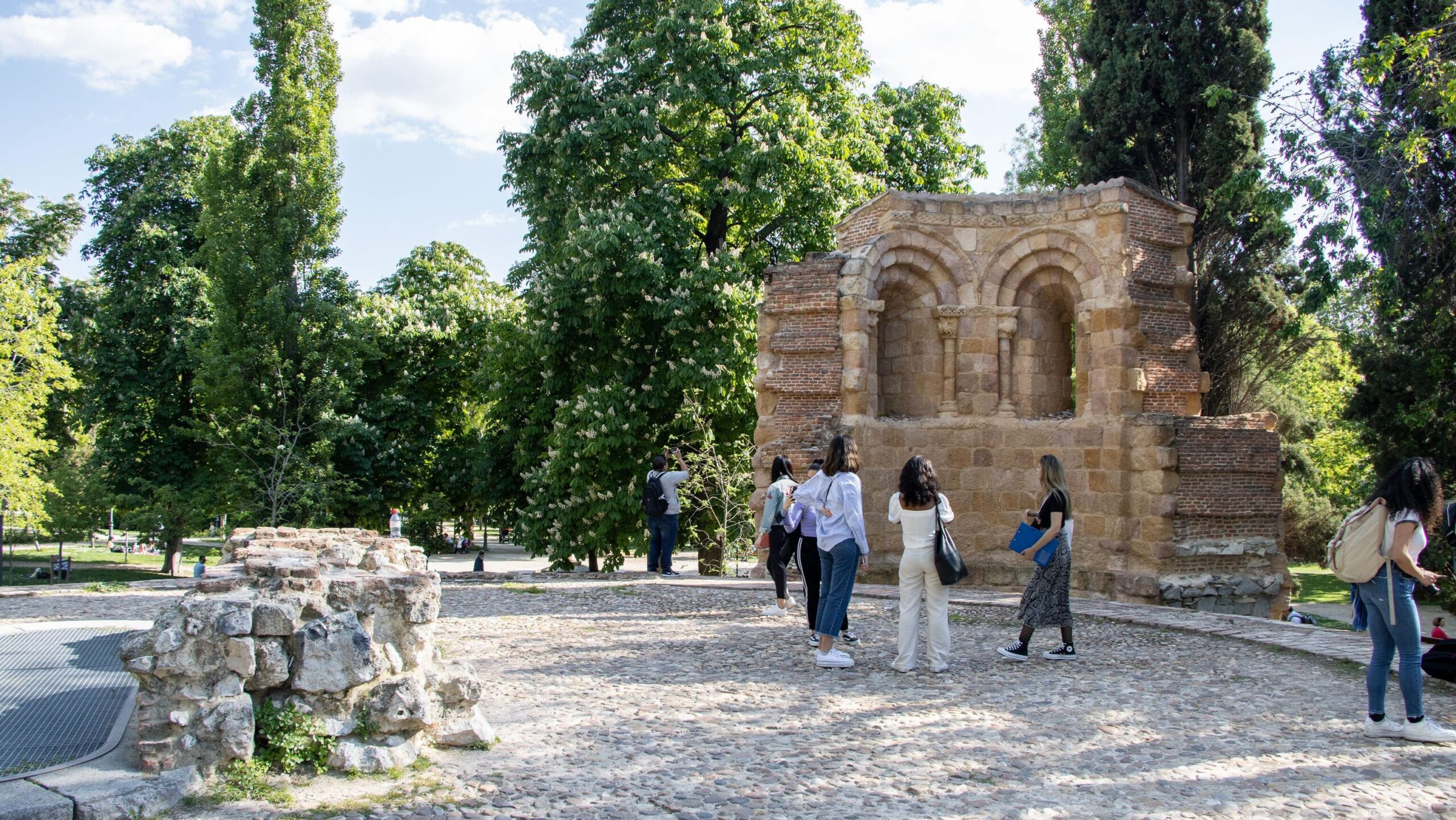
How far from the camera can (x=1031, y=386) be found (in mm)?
14602

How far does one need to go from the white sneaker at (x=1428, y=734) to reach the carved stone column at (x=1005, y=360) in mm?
8424

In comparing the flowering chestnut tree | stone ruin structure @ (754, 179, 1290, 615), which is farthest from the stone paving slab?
the flowering chestnut tree

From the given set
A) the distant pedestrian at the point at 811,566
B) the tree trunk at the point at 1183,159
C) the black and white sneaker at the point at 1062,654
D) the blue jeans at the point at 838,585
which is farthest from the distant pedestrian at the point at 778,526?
the tree trunk at the point at 1183,159

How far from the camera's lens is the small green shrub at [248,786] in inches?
181

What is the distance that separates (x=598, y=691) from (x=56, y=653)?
404 cm

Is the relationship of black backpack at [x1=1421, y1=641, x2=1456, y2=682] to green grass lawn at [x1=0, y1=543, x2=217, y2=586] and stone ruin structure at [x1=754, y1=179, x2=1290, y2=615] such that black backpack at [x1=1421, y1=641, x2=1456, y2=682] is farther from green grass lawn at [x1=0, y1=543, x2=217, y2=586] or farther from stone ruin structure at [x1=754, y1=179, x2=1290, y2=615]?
green grass lawn at [x1=0, y1=543, x2=217, y2=586]

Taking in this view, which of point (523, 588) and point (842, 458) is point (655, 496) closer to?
point (523, 588)

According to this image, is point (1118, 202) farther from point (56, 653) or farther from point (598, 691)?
point (56, 653)

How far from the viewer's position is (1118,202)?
13.6 metres

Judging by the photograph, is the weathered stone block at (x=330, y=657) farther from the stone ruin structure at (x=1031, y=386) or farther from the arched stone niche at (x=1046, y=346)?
the arched stone niche at (x=1046, y=346)

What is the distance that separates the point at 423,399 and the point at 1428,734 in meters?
22.2

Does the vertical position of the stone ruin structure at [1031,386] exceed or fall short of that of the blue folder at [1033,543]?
it exceeds it

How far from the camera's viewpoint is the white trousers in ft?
25.6

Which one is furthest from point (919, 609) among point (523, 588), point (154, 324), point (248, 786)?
point (154, 324)
